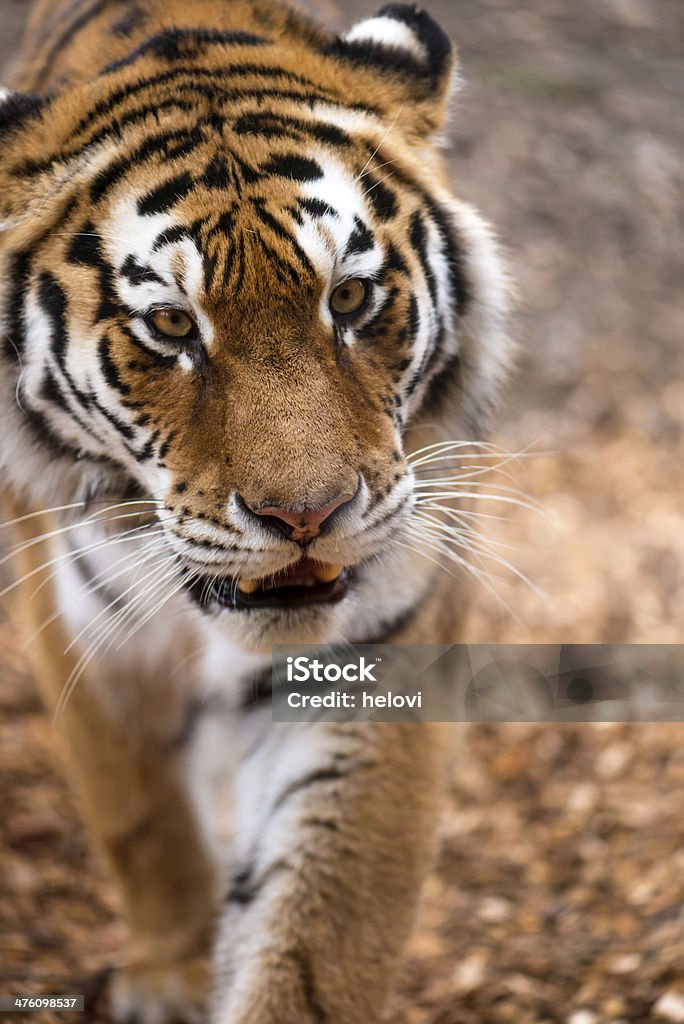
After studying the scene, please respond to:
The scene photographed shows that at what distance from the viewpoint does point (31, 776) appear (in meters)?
3.39

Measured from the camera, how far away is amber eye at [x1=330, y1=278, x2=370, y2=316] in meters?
1.79

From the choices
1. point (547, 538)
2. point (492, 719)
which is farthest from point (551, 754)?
point (547, 538)

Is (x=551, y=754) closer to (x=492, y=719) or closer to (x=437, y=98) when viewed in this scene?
(x=492, y=719)

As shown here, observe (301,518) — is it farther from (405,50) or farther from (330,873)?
(405,50)

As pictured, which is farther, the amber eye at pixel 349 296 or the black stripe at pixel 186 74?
the black stripe at pixel 186 74

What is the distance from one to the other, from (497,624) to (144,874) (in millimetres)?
1695

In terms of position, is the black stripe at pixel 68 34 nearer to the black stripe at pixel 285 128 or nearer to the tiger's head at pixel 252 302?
the tiger's head at pixel 252 302

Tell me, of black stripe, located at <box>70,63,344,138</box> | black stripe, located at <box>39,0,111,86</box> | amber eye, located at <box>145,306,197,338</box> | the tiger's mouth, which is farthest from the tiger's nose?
black stripe, located at <box>39,0,111,86</box>

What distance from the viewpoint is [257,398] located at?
1.69 m

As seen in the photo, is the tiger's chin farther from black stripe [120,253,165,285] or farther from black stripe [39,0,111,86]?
black stripe [39,0,111,86]

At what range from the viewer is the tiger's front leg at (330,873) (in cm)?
200

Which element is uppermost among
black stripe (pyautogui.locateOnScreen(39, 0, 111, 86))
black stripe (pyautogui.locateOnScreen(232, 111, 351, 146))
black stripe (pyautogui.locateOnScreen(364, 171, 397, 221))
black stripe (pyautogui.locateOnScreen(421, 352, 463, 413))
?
black stripe (pyautogui.locateOnScreen(39, 0, 111, 86))
